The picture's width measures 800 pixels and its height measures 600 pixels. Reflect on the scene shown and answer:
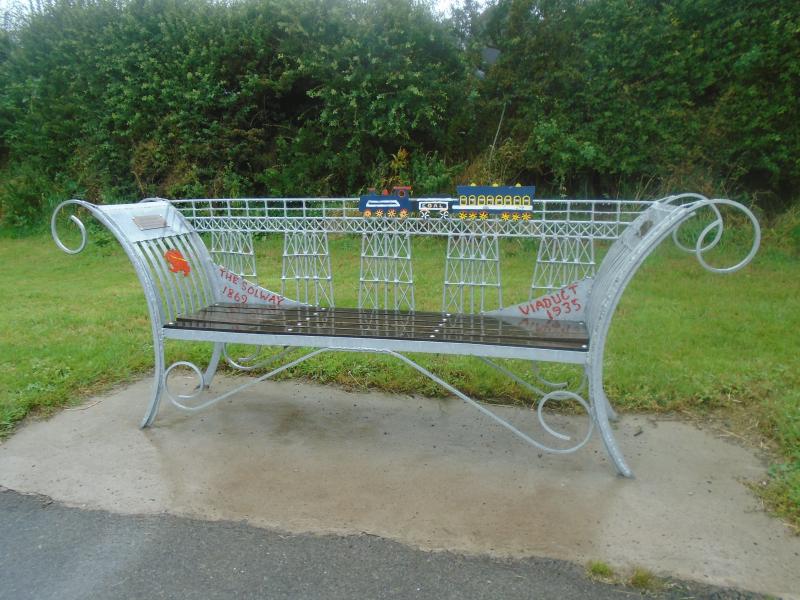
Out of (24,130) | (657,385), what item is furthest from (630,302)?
(24,130)

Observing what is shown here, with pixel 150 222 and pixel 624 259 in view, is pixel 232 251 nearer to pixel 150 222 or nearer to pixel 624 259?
pixel 150 222

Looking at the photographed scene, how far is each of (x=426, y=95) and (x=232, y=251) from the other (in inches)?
187

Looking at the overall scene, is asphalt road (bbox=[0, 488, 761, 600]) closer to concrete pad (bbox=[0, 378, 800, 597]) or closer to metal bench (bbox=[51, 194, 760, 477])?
concrete pad (bbox=[0, 378, 800, 597])

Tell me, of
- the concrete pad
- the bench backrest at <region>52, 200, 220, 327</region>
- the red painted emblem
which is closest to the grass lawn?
the concrete pad

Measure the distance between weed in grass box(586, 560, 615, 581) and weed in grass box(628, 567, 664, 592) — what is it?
67mm

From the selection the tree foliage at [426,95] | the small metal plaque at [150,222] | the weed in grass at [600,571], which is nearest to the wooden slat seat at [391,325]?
the small metal plaque at [150,222]

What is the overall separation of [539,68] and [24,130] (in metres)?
8.37

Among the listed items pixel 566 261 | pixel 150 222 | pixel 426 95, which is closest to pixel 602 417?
pixel 566 261

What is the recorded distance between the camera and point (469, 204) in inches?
139

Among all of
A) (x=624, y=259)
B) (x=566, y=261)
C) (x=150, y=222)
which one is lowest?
(x=566, y=261)

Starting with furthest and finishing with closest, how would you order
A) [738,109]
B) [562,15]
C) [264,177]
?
[264,177] → [562,15] → [738,109]

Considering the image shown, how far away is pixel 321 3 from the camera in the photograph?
311 inches

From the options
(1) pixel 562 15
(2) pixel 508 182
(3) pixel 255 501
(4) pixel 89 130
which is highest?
(1) pixel 562 15

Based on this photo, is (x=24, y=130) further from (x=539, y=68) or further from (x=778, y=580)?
(x=778, y=580)
